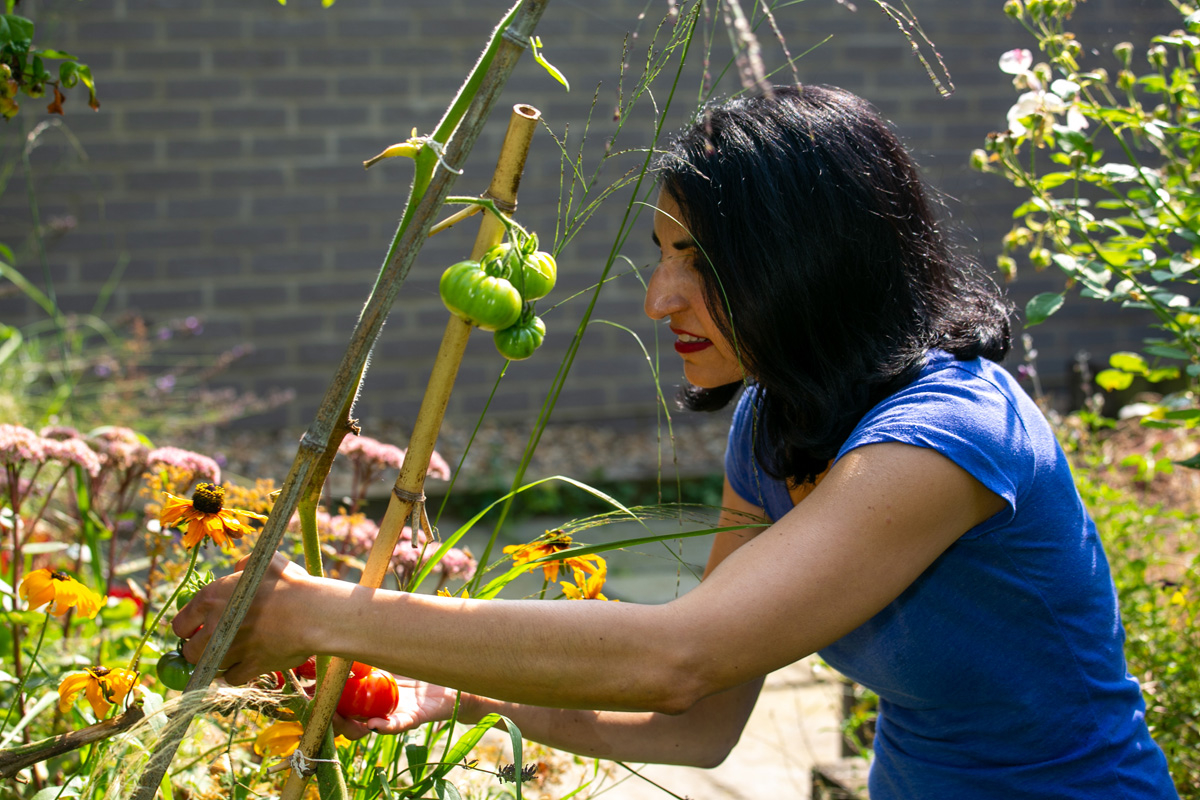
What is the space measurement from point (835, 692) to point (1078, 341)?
11.3 feet

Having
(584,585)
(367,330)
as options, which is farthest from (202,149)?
(367,330)

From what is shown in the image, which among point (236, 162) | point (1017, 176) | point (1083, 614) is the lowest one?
point (236, 162)

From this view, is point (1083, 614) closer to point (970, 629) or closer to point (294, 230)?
point (970, 629)

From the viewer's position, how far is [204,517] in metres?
0.97

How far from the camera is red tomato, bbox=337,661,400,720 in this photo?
100 cm

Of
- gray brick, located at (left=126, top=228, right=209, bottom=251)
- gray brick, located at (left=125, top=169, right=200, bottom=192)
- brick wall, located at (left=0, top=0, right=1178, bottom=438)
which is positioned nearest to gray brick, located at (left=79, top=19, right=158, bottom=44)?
brick wall, located at (left=0, top=0, right=1178, bottom=438)

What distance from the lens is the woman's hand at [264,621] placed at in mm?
842

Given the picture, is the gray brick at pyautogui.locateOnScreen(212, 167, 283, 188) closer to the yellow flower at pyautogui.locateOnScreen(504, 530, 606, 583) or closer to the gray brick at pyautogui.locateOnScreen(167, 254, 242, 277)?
the gray brick at pyautogui.locateOnScreen(167, 254, 242, 277)

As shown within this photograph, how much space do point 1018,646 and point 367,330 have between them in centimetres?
93

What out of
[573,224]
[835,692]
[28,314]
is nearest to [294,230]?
[28,314]

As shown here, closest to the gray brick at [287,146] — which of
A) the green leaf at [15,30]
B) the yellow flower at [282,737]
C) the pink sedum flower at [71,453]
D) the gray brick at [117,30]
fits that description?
the gray brick at [117,30]

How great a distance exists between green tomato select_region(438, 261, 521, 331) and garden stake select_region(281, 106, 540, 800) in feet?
0.17

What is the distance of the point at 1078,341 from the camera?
17.1ft

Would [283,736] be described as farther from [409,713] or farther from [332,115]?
[332,115]
